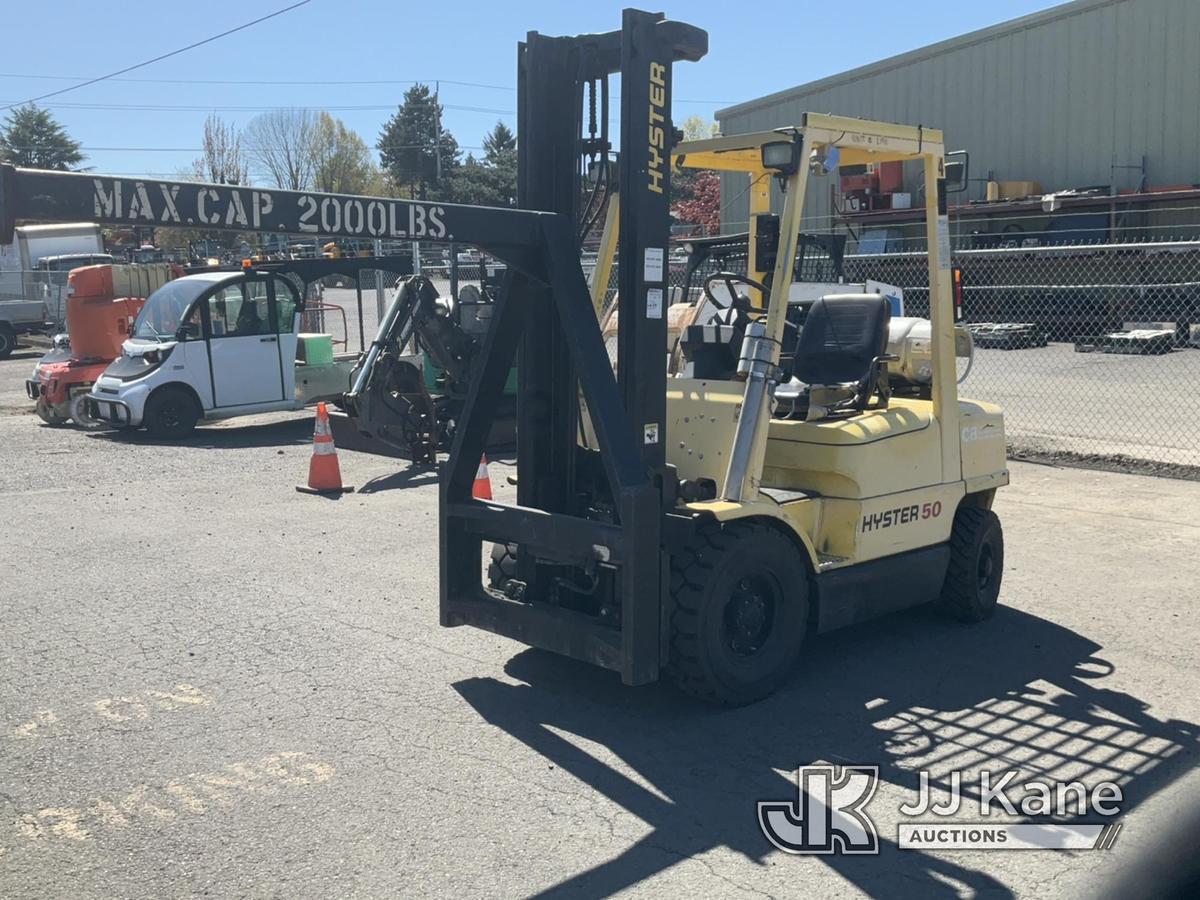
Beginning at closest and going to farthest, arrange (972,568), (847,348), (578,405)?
(578,405)
(847,348)
(972,568)

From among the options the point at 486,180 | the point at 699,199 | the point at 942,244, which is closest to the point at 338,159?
the point at 486,180

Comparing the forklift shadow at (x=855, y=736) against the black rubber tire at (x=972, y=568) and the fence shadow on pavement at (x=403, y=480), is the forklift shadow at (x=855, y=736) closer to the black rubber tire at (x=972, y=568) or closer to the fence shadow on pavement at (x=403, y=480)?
the black rubber tire at (x=972, y=568)

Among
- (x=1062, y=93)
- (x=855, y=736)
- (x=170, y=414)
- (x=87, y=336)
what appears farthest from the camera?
(x=1062, y=93)

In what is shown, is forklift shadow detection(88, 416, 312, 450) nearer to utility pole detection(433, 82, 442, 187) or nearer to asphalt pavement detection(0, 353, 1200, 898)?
asphalt pavement detection(0, 353, 1200, 898)

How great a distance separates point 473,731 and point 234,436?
34.5 ft

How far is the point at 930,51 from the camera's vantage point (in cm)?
3033

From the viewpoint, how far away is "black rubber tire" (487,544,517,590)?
5.97m

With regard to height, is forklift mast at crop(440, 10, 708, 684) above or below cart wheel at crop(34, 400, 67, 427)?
above

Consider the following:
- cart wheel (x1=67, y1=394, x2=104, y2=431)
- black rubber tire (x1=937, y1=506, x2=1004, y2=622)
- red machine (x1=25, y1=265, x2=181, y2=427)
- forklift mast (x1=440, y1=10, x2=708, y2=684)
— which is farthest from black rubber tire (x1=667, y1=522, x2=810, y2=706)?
red machine (x1=25, y1=265, x2=181, y2=427)

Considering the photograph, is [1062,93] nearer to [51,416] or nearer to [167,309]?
[167,309]

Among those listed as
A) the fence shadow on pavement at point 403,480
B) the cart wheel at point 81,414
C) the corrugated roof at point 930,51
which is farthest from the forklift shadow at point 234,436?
Result: the corrugated roof at point 930,51

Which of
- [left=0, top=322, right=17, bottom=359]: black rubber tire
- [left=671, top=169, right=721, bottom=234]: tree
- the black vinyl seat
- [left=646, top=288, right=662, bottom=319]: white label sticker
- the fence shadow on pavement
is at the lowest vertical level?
the fence shadow on pavement

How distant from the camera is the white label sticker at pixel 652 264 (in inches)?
208

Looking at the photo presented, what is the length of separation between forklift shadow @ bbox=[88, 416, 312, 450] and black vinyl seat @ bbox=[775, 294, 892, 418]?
343 inches
